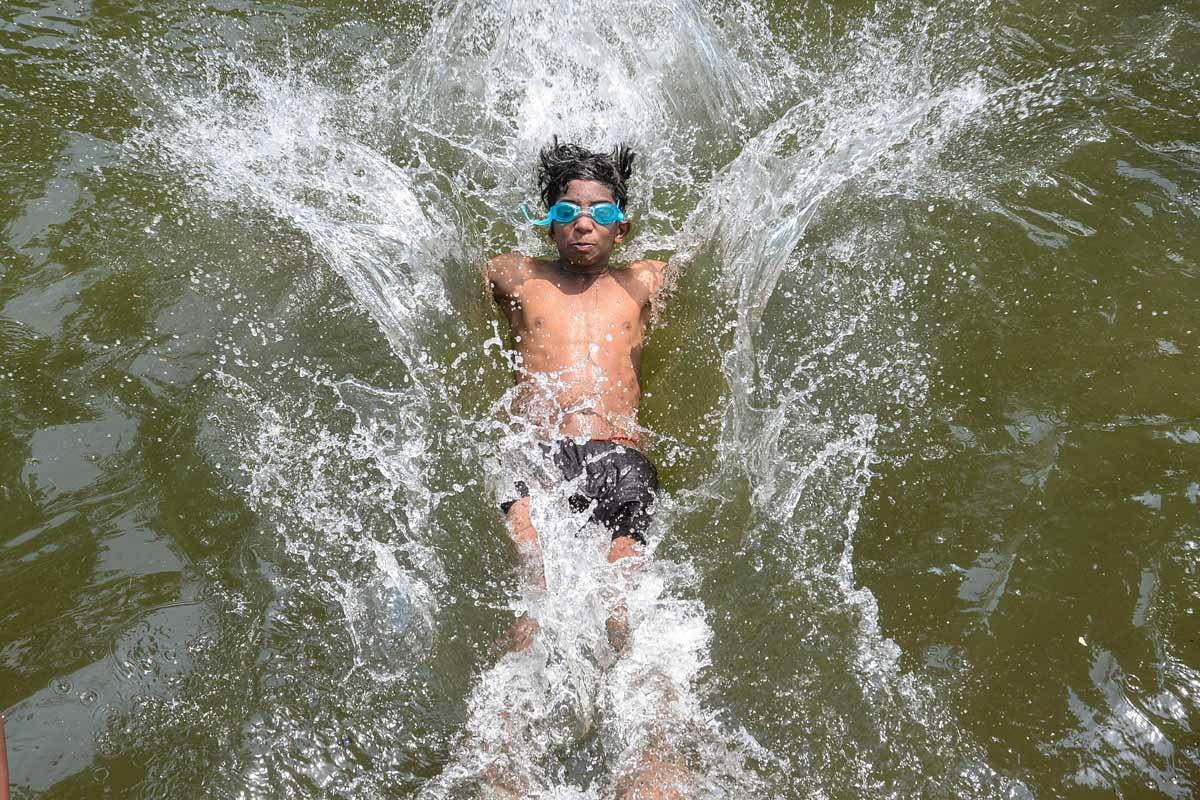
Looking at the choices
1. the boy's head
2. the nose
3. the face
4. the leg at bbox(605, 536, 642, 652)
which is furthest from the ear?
the leg at bbox(605, 536, 642, 652)

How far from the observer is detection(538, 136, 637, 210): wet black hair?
14.8 ft

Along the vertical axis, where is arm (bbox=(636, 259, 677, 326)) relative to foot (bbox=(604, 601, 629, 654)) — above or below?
above

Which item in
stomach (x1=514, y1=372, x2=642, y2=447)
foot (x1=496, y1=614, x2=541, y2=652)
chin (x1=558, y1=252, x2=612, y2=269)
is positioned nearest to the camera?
foot (x1=496, y1=614, x2=541, y2=652)

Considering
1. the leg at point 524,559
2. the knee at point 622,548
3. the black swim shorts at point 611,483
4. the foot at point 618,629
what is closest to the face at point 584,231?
the black swim shorts at point 611,483

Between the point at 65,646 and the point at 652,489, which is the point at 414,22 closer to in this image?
the point at 652,489

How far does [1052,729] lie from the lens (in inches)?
130

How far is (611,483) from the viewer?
12.9 ft

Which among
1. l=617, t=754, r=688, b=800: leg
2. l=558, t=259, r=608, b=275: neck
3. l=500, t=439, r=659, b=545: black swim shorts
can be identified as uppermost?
l=558, t=259, r=608, b=275: neck

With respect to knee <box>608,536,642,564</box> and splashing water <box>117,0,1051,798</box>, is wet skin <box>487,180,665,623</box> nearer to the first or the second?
splashing water <box>117,0,1051,798</box>

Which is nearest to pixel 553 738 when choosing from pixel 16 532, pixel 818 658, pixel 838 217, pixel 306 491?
pixel 818 658

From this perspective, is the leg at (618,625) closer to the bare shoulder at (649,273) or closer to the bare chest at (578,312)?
the bare chest at (578,312)

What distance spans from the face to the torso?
12 centimetres

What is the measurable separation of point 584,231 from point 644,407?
2.94 feet

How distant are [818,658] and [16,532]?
3.07 meters
